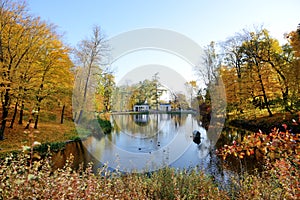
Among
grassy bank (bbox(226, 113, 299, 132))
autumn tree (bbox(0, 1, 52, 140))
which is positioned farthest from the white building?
autumn tree (bbox(0, 1, 52, 140))

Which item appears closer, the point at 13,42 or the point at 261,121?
the point at 13,42

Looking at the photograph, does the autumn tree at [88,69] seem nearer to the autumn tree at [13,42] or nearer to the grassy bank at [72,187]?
the autumn tree at [13,42]

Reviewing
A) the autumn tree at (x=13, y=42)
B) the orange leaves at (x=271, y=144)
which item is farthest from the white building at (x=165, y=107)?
the orange leaves at (x=271, y=144)

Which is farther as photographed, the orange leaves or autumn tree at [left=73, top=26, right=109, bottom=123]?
autumn tree at [left=73, top=26, right=109, bottom=123]

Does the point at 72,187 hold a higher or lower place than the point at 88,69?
lower

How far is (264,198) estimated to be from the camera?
97.0 inches

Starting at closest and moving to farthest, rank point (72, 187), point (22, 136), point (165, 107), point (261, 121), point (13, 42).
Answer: point (72, 187) → point (13, 42) → point (22, 136) → point (261, 121) → point (165, 107)

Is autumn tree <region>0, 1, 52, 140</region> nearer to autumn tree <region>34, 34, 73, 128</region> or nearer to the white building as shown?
autumn tree <region>34, 34, 73, 128</region>

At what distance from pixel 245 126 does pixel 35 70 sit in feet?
50.8

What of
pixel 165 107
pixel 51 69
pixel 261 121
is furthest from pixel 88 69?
pixel 165 107

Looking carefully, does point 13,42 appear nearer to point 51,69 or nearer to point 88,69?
point 51,69

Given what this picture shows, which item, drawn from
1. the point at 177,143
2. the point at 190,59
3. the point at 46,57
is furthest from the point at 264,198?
the point at 46,57

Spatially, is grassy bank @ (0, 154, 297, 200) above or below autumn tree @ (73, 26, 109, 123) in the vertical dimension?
below

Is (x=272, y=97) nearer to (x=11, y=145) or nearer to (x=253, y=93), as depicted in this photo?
(x=253, y=93)
